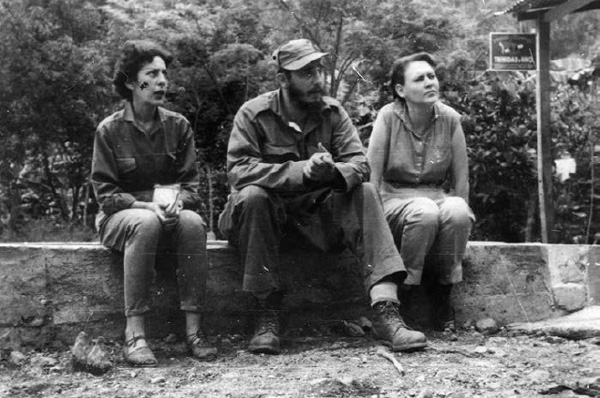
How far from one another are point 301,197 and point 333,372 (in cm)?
106

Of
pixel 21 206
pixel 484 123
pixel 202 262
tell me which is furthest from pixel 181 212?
pixel 21 206

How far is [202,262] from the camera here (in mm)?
4047

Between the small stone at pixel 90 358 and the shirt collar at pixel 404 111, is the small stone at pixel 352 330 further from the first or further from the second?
the small stone at pixel 90 358

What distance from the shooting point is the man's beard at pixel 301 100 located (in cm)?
430

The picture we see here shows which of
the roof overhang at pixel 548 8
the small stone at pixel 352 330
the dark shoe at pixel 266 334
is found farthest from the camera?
the roof overhang at pixel 548 8

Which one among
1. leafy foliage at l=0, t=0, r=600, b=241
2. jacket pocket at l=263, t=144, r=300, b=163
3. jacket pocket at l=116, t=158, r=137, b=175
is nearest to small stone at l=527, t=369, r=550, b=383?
jacket pocket at l=263, t=144, r=300, b=163

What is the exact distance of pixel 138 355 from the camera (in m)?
3.82

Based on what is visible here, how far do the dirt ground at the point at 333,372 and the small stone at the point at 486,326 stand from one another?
262 millimetres

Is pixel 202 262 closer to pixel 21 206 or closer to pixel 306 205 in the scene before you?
pixel 306 205

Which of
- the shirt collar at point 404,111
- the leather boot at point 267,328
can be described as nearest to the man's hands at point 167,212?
the leather boot at point 267,328

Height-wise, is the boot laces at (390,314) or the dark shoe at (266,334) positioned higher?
the boot laces at (390,314)

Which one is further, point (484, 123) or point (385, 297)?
point (484, 123)

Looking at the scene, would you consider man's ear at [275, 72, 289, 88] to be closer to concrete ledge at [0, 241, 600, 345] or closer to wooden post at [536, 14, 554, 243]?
concrete ledge at [0, 241, 600, 345]

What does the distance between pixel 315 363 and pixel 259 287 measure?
0.49m
